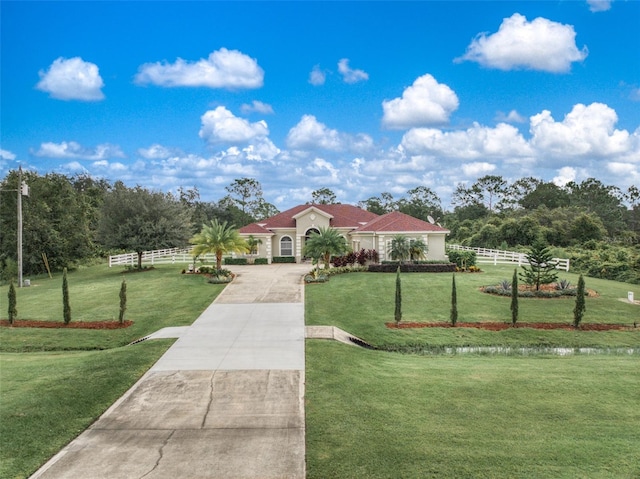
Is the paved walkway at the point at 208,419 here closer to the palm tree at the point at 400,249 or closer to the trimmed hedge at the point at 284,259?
the palm tree at the point at 400,249

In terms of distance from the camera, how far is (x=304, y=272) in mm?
33875

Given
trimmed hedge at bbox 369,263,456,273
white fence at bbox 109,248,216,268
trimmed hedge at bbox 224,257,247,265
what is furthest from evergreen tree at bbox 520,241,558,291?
white fence at bbox 109,248,216,268

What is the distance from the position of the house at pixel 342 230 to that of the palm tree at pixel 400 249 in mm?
1296

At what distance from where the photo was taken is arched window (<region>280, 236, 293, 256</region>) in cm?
4109

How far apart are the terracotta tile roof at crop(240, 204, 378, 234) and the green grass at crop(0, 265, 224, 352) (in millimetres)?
8669

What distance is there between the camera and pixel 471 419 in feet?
31.8

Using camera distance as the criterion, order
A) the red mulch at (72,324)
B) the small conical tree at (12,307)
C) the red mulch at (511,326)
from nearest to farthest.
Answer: the red mulch at (511,326) → the red mulch at (72,324) → the small conical tree at (12,307)

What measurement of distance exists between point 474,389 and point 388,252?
2432 cm

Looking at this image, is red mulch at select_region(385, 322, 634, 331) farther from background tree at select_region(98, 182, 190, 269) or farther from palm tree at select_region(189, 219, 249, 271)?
background tree at select_region(98, 182, 190, 269)

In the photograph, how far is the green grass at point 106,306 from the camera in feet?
61.8

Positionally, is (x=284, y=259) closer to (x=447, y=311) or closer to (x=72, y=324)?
(x=447, y=311)

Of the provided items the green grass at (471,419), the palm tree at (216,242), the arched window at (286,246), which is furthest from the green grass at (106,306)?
the arched window at (286,246)

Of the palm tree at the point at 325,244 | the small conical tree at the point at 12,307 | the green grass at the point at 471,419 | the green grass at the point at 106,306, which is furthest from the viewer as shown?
the palm tree at the point at 325,244

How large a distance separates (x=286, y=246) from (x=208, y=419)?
3141 centimetres
